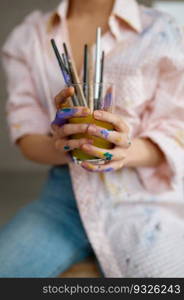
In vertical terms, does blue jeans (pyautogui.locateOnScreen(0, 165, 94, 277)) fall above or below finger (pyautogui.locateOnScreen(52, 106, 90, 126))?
below

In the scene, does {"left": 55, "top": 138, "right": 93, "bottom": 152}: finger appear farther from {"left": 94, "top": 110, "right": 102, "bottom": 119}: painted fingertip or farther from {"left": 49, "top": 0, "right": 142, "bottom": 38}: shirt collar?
{"left": 49, "top": 0, "right": 142, "bottom": 38}: shirt collar

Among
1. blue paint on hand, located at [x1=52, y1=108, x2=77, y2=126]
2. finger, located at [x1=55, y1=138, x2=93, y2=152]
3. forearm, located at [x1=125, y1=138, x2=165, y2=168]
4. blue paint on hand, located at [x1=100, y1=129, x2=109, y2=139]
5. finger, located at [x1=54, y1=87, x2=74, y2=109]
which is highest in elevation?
finger, located at [x1=54, y1=87, x2=74, y2=109]

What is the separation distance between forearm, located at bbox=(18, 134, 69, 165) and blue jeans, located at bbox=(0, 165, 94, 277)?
51mm

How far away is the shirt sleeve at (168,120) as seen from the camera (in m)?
0.73

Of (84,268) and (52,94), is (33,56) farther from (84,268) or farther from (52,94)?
(84,268)

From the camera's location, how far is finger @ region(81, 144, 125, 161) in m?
0.57

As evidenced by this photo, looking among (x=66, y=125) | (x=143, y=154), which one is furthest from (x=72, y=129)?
(x=143, y=154)

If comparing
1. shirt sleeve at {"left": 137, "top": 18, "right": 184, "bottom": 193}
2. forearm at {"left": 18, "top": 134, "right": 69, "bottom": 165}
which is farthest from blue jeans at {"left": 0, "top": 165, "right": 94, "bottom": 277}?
shirt sleeve at {"left": 137, "top": 18, "right": 184, "bottom": 193}

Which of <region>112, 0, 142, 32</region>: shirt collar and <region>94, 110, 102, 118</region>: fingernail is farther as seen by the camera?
<region>112, 0, 142, 32</region>: shirt collar

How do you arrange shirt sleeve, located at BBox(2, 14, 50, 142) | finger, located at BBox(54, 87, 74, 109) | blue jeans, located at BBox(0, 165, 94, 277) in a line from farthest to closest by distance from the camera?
shirt sleeve, located at BBox(2, 14, 50, 142)
blue jeans, located at BBox(0, 165, 94, 277)
finger, located at BBox(54, 87, 74, 109)

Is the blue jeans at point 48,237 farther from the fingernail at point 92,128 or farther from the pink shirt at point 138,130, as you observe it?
the fingernail at point 92,128

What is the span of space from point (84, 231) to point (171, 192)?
0.18 meters

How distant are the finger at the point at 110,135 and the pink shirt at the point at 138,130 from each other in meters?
0.15

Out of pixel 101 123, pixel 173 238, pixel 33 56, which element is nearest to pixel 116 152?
pixel 101 123
